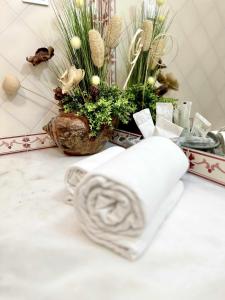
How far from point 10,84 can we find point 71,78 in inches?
9.8

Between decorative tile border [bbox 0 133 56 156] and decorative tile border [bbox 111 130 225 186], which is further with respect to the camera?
decorative tile border [bbox 0 133 56 156]

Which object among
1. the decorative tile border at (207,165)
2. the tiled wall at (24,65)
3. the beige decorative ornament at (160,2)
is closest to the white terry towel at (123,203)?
Result: the decorative tile border at (207,165)

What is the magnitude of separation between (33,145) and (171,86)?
64 centimetres

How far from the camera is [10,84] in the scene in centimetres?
89

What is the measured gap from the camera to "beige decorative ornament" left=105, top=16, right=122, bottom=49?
0.85m

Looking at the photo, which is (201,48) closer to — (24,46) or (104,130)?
(104,130)

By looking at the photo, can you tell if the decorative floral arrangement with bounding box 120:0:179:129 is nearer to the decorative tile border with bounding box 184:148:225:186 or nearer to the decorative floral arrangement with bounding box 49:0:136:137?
the decorative floral arrangement with bounding box 49:0:136:137

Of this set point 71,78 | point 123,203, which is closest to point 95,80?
point 71,78

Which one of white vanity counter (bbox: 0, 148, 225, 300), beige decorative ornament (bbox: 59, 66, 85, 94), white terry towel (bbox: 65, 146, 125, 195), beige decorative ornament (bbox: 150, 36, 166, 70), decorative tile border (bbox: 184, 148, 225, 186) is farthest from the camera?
beige decorative ornament (bbox: 150, 36, 166, 70)

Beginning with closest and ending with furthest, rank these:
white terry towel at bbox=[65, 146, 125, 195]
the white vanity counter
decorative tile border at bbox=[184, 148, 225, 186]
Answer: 1. the white vanity counter
2. white terry towel at bbox=[65, 146, 125, 195]
3. decorative tile border at bbox=[184, 148, 225, 186]

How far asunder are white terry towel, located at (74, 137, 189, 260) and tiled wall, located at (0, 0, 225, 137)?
47 centimetres

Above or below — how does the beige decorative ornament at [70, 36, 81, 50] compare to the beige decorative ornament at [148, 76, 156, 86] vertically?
above

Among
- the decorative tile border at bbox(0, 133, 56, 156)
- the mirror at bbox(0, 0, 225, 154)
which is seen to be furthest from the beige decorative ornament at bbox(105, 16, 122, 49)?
the decorative tile border at bbox(0, 133, 56, 156)

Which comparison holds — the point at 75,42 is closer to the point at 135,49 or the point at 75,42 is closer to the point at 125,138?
the point at 135,49
